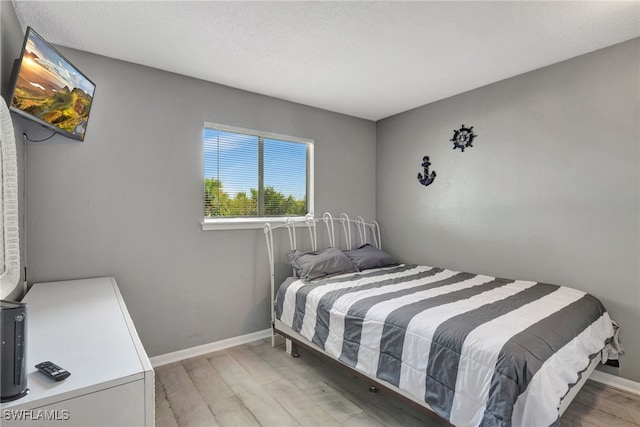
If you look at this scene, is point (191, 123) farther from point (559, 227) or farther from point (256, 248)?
point (559, 227)

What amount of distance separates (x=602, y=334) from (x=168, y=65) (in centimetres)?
365

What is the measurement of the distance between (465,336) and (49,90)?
2584 mm

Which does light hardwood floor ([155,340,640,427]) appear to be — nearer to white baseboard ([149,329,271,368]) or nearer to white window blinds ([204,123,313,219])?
white baseboard ([149,329,271,368])

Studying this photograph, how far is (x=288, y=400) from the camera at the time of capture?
2.19 m

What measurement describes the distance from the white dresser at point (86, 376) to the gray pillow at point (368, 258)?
2.29 metres

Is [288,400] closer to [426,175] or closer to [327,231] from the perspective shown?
[327,231]

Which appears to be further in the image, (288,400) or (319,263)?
(319,263)

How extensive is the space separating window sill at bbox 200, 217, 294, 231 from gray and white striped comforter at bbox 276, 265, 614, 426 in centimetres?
75

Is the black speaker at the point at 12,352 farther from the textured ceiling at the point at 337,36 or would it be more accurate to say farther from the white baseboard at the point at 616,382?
the white baseboard at the point at 616,382

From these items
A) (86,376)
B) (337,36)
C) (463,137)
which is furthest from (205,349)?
(463,137)

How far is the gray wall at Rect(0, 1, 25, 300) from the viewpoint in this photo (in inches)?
67.4

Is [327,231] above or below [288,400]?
above

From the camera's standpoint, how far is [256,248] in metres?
3.21

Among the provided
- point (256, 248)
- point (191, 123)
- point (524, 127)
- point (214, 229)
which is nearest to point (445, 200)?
point (524, 127)
